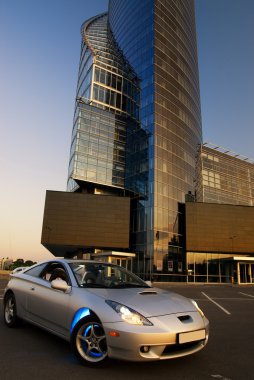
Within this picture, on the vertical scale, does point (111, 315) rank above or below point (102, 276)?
below

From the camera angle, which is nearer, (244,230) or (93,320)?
(93,320)

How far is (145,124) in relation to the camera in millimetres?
52000

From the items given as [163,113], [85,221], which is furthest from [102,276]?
[163,113]

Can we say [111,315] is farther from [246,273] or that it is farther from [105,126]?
[105,126]

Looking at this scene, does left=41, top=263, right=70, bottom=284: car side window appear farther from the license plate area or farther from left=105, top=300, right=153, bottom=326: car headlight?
the license plate area

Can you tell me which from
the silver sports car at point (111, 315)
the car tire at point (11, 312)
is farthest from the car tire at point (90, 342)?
the car tire at point (11, 312)

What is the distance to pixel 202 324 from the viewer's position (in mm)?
4230

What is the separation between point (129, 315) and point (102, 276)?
4.53 feet

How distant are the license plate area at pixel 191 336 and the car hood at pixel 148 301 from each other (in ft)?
1.03

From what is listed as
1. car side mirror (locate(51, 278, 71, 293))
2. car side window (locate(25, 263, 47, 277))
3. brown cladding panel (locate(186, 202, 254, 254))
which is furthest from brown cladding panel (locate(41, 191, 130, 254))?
car side mirror (locate(51, 278, 71, 293))

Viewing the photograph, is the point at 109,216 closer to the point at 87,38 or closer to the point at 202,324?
the point at 87,38

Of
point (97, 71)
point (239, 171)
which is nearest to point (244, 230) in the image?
point (239, 171)

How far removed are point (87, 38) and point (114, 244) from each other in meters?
44.2

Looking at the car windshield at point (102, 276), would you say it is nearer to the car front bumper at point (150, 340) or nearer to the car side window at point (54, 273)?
the car side window at point (54, 273)
